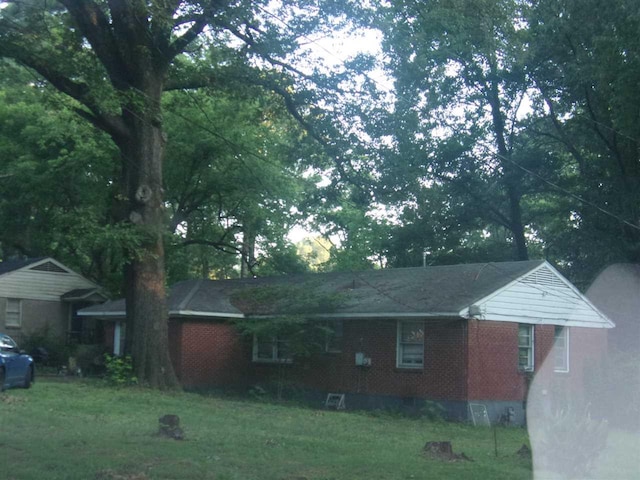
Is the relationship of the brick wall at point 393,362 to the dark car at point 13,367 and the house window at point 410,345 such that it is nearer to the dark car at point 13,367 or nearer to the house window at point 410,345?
the house window at point 410,345

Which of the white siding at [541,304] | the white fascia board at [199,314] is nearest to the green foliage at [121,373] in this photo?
the white fascia board at [199,314]

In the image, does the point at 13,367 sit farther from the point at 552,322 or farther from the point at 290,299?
the point at 552,322

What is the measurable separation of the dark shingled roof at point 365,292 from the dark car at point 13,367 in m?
7.33

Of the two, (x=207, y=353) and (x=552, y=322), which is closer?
(x=552, y=322)

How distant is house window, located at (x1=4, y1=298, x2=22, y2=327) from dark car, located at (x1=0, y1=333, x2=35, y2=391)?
55.1ft

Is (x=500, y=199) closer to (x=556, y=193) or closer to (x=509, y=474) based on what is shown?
(x=556, y=193)

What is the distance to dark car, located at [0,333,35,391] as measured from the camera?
1784 centimetres

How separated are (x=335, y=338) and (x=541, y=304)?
625 centimetres

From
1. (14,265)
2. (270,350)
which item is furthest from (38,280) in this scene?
(270,350)

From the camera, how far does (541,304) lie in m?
23.4

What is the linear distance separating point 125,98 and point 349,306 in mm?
9155

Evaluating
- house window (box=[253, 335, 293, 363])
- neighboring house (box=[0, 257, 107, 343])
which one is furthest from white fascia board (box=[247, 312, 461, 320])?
neighboring house (box=[0, 257, 107, 343])

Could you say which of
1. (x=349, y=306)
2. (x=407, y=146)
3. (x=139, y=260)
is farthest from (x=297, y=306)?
(x=407, y=146)

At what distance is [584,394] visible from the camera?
23078 mm
